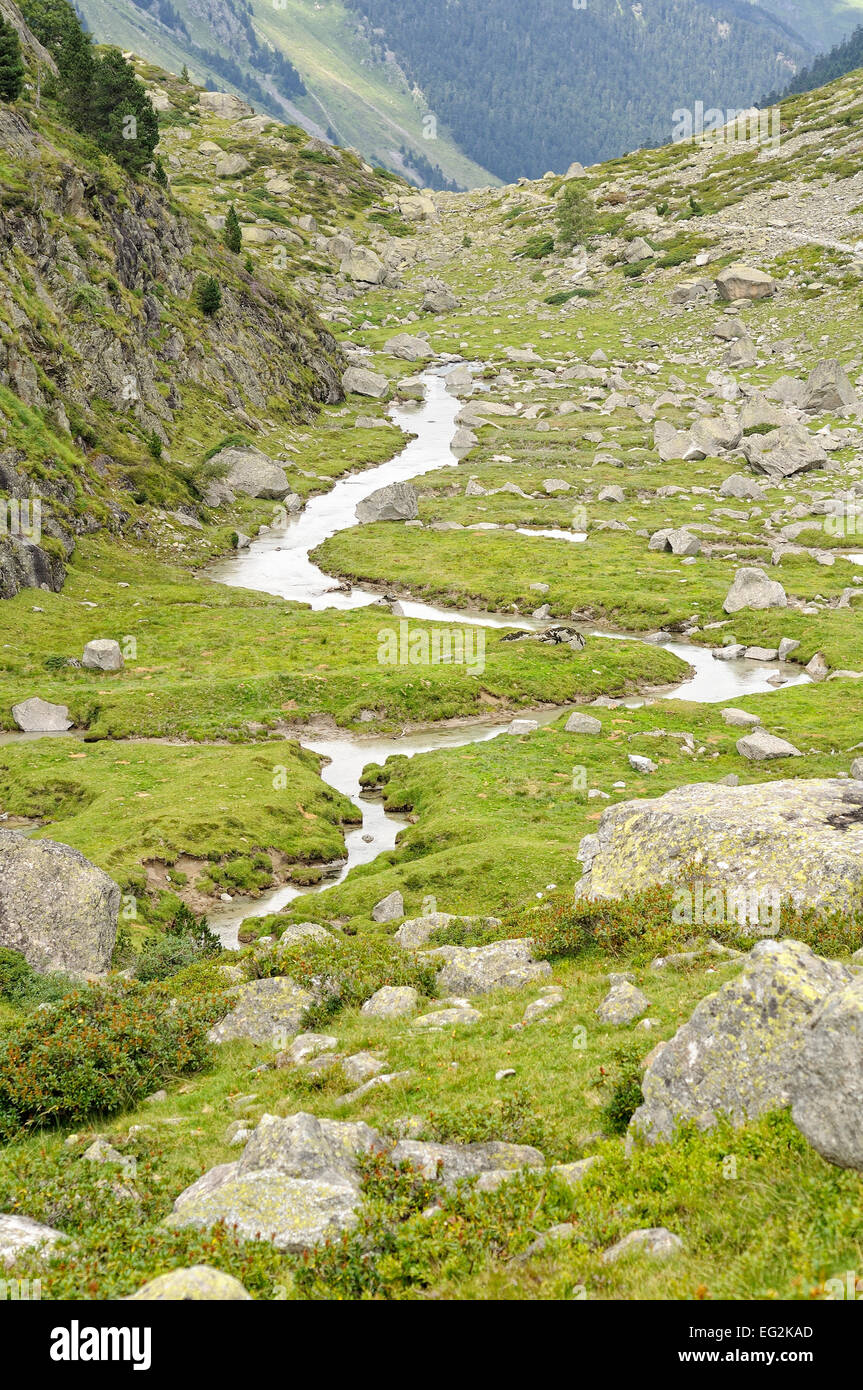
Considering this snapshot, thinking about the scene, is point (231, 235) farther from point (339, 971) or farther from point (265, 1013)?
point (265, 1013)

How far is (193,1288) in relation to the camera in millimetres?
9289

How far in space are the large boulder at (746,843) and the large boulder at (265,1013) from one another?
9.59m

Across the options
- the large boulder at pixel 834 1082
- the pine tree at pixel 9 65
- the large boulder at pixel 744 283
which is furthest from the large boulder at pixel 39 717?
the large boulder at pixel 744 283

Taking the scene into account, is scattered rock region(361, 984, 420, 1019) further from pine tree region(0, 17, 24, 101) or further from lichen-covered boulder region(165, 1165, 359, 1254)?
pine tree region(0, 17, 24, 101)

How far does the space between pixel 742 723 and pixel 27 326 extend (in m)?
76.1

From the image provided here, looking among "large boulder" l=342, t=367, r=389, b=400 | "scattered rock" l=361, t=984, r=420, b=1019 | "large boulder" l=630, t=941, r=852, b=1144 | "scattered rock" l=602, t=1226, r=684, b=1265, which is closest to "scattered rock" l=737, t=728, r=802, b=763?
"scattered rock" l=361, t=984, r=420, b=1019

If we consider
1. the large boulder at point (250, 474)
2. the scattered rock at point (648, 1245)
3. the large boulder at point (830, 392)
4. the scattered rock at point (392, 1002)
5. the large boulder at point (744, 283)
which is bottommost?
the scattered rock at point (392, 1002)

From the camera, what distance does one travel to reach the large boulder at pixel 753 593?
7638 cm

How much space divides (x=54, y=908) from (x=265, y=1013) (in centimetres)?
973

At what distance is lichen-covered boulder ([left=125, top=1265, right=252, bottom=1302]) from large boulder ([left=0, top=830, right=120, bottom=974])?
20454 millimetres

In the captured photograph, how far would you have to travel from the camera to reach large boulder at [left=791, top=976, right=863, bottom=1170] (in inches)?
411

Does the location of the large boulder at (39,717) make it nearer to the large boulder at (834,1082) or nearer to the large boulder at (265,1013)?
the large boulder at (265,1013)
